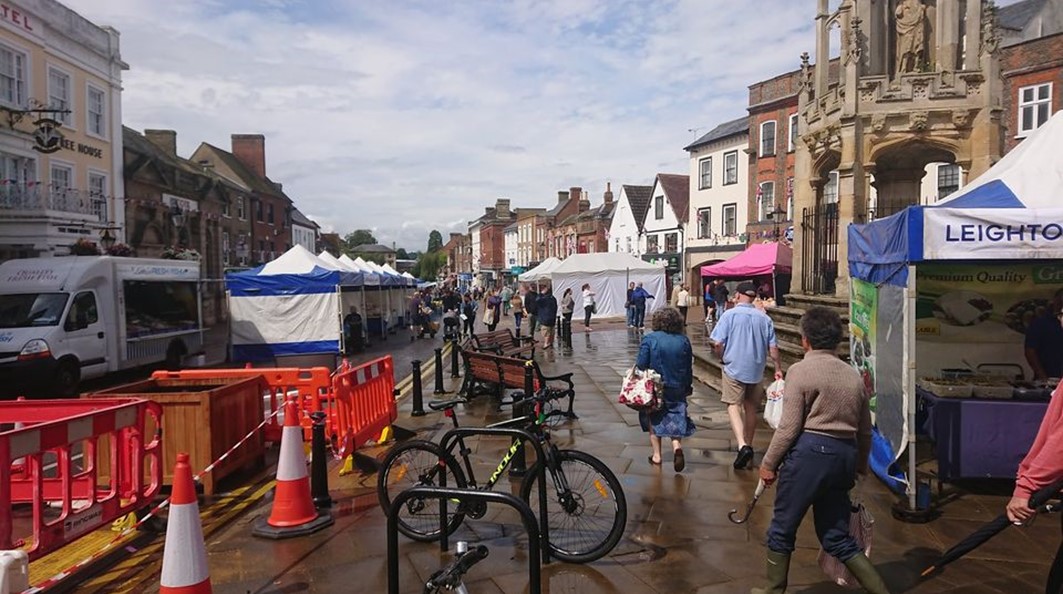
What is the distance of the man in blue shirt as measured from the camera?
6.51 m

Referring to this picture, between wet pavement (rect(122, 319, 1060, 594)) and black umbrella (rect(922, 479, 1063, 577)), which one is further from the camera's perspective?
wet pavement (rect(122, 319, 1060, 594))

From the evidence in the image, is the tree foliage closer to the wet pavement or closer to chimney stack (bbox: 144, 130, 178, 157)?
chimney stack (bbox: 144, 130, 178, 157)

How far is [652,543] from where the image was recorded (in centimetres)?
481

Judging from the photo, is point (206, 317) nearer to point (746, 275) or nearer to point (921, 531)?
point (746, 275)

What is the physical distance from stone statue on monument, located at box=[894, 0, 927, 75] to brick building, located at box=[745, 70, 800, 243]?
2211 cm

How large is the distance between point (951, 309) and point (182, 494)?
7.90m

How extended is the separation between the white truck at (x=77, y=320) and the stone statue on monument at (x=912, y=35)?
14946 mm

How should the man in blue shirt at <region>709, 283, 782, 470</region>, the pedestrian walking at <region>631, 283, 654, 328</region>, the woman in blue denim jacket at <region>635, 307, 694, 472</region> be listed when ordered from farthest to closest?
the pedestrian walking at <region>631, 283, 654, 328</region> → the man in blue shirt at <region>709, 283, 782, 470</region> → the woman in blue denim jacket at <region>635, 307, 694, 472</region>

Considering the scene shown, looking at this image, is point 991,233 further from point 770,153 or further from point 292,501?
point 770,153

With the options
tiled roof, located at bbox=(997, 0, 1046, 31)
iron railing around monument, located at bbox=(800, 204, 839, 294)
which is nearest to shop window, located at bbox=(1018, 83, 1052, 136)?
tiled roof, located at bbox=(997, 0, 1046, 31)

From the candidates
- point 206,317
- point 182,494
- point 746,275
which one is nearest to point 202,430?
point 182,494

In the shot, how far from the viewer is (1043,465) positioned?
2.96 metres

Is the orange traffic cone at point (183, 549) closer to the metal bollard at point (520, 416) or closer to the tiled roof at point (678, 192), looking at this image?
the metal bollard at point (520, 416)

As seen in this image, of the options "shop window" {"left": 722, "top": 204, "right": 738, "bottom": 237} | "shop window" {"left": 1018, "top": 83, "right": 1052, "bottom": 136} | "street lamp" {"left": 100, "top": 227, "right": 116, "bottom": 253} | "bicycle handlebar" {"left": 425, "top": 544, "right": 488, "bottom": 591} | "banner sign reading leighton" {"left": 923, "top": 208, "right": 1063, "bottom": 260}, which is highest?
"shop window" {"left": 1018, "top": 83, "right": 1052, "bottom": 136}
